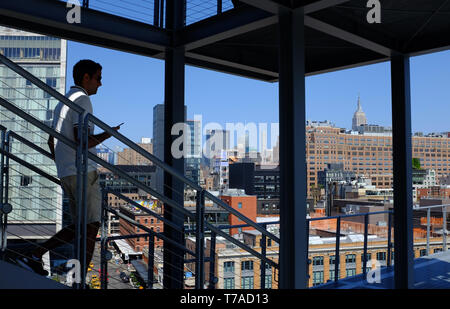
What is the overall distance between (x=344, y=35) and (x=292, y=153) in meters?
0.94

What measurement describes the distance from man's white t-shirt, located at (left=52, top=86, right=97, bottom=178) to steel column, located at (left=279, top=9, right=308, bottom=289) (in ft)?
3.35

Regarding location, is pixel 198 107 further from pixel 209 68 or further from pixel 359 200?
pixel 209 68

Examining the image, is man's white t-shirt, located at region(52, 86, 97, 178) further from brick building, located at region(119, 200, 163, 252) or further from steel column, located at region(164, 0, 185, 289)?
steel column, located at region(164, 0, 185, 289)

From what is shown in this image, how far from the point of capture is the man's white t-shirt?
140 centimetres

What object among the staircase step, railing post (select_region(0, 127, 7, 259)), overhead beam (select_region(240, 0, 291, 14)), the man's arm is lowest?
the staircase step

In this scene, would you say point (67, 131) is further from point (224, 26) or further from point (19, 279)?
point (224, 26)

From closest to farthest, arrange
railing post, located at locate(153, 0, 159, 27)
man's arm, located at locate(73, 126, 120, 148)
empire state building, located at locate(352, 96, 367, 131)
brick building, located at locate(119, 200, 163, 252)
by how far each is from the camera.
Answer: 1. man's arm, located at locate(73, 126, 120, 148)
2. brick building, located at locate(119, 200, 163, 252)
3. railing post, located at locate(153, 0, 159, 27)
4. empire state building, located at locate(352, 96, 367, 131)

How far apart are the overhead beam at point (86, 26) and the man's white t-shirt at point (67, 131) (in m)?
0.91

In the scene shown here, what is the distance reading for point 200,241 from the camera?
5.61 ft

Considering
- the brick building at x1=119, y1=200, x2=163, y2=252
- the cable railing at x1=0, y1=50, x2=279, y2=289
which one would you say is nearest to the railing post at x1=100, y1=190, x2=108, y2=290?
the brick building at x1=119, y1=200, x2=163, y2=252

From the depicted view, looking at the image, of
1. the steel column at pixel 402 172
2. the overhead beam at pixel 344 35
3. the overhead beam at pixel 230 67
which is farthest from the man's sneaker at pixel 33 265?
the steel column at pixel 402 172

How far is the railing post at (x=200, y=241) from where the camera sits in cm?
169
